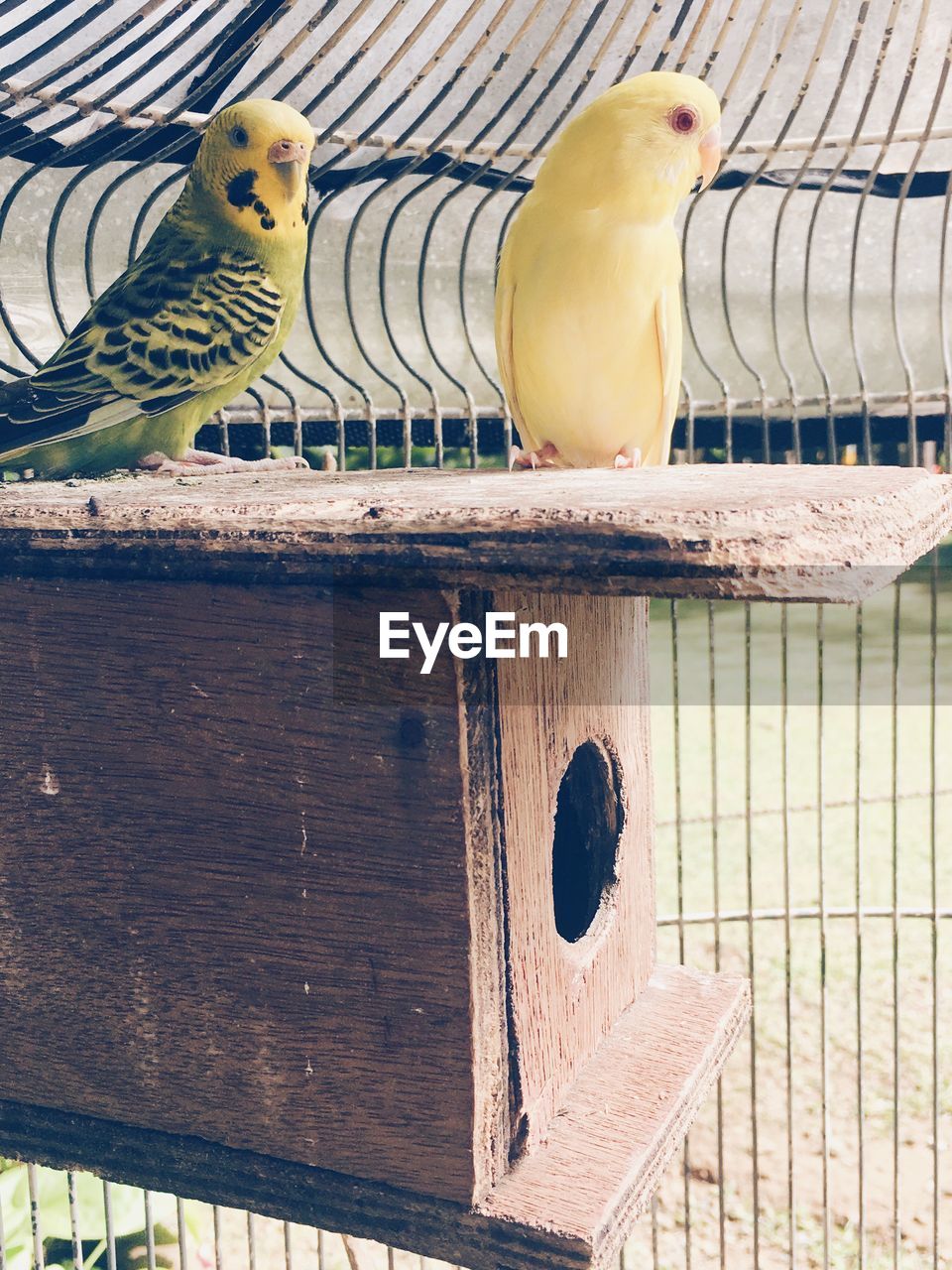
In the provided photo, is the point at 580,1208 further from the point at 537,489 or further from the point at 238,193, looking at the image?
the point at 238,193

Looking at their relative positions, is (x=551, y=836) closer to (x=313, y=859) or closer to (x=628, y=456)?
(x=313, y=859)

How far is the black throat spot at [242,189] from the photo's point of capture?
1.14 m

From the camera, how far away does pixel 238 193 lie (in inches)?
45.5

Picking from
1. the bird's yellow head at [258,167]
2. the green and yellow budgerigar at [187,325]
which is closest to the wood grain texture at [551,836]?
the green and yellow budgerigar at [187,325]

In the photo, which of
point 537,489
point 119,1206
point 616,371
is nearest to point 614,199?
point 616,371

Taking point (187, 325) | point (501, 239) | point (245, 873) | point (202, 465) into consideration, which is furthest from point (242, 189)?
point (501, 239)

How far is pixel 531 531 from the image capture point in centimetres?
65

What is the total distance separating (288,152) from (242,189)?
6 centimetres

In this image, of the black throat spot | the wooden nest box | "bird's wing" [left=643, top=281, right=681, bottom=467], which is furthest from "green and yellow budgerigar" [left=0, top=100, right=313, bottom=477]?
"bird's wing" [left=643, top=281, right=681, bottom=467]

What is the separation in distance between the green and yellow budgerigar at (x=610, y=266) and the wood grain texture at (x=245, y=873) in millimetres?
484

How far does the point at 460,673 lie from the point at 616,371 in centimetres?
53

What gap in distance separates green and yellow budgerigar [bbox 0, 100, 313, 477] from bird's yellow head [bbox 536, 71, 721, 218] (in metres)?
0.26

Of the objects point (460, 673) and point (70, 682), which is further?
point (70, 682)

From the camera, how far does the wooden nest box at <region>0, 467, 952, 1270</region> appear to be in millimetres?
798
